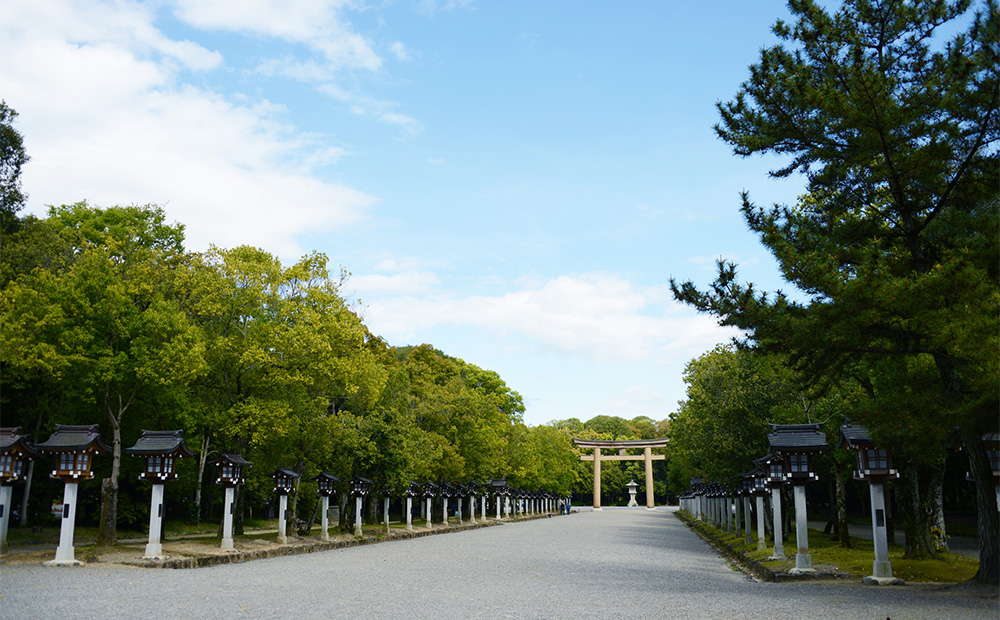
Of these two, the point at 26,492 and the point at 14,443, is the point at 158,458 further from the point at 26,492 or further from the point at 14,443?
the point at 26,492

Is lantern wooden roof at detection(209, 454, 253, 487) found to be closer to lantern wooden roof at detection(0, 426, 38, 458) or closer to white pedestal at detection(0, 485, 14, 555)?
lantern wooden roof at detection(0, 426, 38, 458)

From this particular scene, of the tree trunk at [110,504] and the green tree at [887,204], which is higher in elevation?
the green tree at [887,204]

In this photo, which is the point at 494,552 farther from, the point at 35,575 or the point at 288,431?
the point at 35,575

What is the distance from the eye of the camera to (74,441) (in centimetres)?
1697

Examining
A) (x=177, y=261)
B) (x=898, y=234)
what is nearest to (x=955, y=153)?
(x=898, y=234)

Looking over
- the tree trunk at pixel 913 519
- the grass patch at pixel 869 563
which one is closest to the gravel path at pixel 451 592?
the grass patch at pixel 869 563

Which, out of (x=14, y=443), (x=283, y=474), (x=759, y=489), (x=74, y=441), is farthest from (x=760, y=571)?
(x=14, y=443)

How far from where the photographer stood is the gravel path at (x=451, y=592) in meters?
9.68

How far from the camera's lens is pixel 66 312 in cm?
1859

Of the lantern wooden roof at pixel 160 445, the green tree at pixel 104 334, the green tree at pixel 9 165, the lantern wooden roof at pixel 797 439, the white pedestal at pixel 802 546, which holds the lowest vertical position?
the white pedestal at pixel 802 546

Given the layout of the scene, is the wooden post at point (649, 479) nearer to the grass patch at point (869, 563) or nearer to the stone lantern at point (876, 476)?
the grass patch at point (869, 563)

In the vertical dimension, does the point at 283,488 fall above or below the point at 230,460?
below

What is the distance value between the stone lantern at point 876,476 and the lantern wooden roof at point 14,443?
61.6 ft

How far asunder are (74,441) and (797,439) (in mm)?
17668
